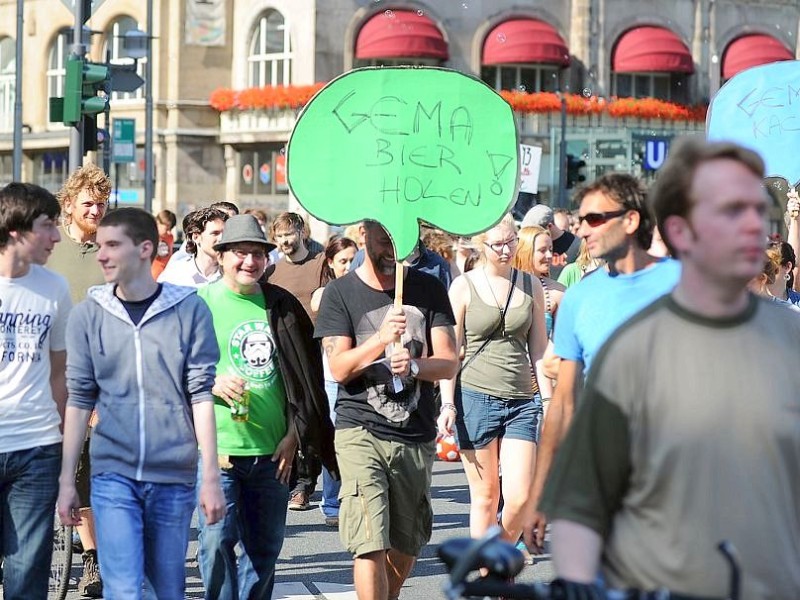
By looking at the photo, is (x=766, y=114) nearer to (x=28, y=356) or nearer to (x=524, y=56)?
(x=28, y=356)

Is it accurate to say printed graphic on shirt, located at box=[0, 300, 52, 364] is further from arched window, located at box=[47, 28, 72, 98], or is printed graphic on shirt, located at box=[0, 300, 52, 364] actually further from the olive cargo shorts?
arched window, located at box=[47, 28, 72, 98]

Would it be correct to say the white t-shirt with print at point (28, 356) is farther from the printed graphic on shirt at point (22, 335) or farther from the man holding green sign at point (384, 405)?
the man holding green sign at point (384, 405)


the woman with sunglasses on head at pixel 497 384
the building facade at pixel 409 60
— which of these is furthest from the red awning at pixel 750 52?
the woman with sunglasses on head at pixel 497 384

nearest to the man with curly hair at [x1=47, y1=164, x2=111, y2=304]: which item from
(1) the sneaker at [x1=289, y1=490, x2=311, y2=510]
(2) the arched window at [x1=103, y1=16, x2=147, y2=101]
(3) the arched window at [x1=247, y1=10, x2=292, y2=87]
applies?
(1) the sneaker at [x1=289, y1=490, x2=311, y2=510]

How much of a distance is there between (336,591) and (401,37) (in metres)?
35.1

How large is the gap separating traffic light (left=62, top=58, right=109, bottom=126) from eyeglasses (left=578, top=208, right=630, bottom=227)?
1100 cm

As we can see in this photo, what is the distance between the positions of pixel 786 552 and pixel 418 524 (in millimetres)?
3776

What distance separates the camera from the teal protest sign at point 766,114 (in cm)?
884

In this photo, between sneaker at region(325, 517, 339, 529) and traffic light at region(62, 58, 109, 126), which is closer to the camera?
sneaker at region(325, 517, 339, 529)

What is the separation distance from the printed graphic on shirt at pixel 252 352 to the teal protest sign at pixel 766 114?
9.87ft

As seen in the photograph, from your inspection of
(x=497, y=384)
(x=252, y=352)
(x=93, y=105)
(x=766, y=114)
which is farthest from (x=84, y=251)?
(x=93, y=105)

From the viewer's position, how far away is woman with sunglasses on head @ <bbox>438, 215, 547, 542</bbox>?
8.50m

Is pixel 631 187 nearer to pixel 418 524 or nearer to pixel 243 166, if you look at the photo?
pixel 418 524

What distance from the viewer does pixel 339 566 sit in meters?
9.22
